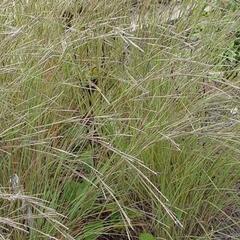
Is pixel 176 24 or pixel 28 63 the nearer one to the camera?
pixel 28 63

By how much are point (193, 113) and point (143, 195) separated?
314mm

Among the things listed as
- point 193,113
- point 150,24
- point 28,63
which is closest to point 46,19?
point 28,63

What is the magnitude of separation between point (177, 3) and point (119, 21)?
28cm

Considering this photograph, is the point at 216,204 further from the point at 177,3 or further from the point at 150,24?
the point at 177,3

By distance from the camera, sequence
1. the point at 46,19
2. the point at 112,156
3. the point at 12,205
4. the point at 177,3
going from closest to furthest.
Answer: the point at 12,205 → the point at 112,156 → the point at 46,19 → the point at 177,3

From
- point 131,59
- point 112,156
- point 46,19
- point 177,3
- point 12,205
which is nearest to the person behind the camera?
point 12,205

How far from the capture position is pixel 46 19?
6.64 ft

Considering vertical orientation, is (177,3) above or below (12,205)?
above

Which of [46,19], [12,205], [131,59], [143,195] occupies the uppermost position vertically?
[46,19]

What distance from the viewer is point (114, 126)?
1.95 meters

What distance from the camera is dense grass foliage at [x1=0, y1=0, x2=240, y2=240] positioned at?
179cm

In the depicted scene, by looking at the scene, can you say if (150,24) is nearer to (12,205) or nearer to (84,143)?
(84,143)

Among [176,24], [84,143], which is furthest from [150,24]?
[84,143]

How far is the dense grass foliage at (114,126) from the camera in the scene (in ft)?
5.86
